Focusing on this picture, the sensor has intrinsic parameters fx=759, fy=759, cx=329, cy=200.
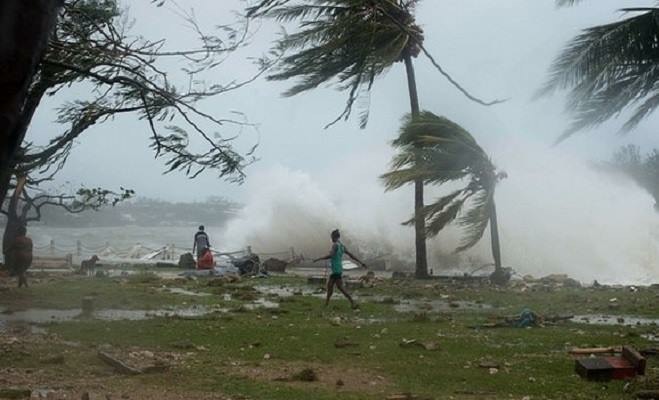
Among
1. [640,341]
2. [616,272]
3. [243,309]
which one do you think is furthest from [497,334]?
[616,272]

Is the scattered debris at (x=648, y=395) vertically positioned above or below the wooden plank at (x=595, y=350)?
below

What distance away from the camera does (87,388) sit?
6770 millimetres

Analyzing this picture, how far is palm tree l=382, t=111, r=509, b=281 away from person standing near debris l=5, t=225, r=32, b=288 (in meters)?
9.49

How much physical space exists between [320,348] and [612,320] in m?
5.84

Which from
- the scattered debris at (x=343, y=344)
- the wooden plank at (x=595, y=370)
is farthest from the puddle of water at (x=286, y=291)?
the wooden plank at (x=595, y=370)

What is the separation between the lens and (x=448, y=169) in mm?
20641

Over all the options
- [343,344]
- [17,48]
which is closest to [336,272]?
[343,344]

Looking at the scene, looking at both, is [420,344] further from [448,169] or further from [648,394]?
[448,169]

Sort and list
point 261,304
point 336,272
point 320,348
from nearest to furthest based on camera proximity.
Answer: point 320,348, point 336,272, point 261,304

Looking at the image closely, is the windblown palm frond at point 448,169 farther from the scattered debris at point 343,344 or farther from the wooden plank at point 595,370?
the wooden plank at point 595,370

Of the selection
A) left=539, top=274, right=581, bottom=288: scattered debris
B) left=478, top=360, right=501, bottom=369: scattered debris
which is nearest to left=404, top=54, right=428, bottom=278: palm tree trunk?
left=539, top=274, right=581, bottom=288: scattered debris

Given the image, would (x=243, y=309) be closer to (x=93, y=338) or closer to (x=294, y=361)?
(x=93, y=338)

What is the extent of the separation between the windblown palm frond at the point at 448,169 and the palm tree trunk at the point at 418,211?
371 mm

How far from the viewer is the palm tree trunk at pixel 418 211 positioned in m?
21.2
